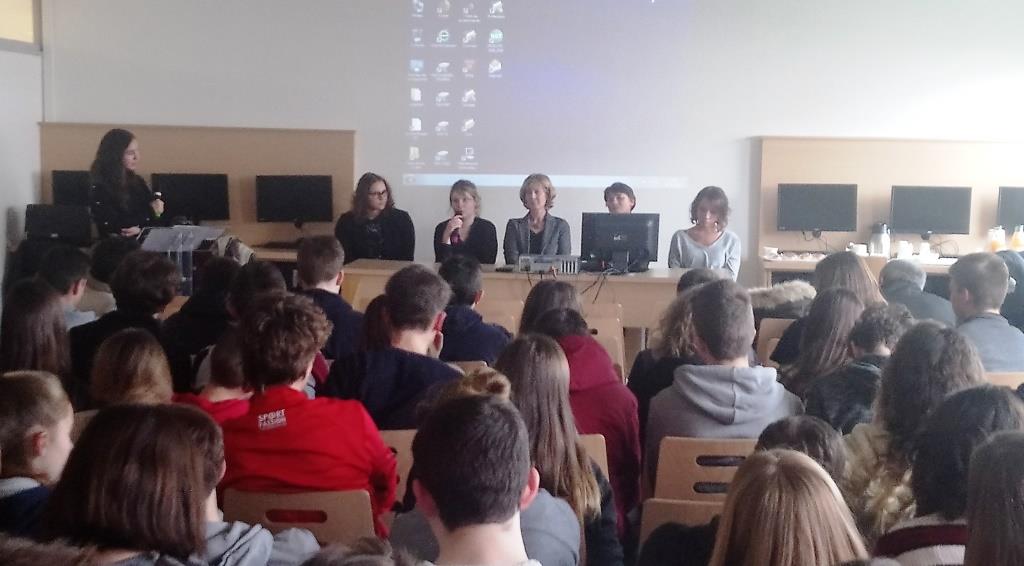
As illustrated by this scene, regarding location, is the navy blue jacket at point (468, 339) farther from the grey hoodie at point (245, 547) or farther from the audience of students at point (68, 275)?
the grey hoodie at point (245, 547)

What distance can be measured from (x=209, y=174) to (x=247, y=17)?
4.38ft

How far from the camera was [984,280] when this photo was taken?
4062 millimetres

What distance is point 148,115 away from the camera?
8398 mm

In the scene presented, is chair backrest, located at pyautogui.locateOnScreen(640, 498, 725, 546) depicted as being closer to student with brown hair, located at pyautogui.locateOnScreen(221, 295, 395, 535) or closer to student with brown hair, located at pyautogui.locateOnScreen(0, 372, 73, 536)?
student with brown hair, located at pyautogui.locateOnScreen(221, 295, 395, 535)

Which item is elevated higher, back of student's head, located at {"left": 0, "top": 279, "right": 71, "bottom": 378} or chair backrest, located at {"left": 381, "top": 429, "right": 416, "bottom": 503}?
back of student's head, located at {"left": 0, "top": 279, "right": 71, "bottom": 378}

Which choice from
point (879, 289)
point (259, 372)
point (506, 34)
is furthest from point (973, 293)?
point (506, 34)

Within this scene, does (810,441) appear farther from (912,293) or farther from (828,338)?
(912,293)

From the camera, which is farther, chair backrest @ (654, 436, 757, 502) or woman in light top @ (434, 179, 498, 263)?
woman in light top @ (434, 179, 498, 263)

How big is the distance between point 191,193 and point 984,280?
245 inches

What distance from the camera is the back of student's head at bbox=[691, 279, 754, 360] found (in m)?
3.20

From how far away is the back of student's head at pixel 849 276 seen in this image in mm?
4398

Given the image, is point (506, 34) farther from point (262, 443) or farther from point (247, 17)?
point (262, 443)

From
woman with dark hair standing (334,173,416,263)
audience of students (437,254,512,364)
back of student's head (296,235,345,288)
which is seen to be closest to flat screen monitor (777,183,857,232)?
woman with dark hair standing (334,173,416,263)

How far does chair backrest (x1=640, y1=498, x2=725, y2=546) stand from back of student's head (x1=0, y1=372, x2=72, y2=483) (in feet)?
4.34
